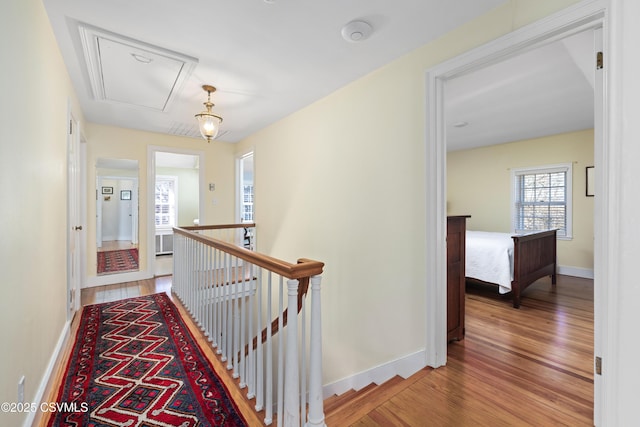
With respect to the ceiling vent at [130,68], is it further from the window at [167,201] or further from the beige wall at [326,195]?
the window at [167,201]

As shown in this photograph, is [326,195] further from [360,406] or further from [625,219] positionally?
[625,219]

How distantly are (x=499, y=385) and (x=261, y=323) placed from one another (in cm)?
156

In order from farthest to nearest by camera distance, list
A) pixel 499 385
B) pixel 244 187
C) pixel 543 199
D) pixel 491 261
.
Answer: pixel 244 187, pixel 543 199, pixel 491 261, pixel 499 385

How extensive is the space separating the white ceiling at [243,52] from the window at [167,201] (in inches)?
168

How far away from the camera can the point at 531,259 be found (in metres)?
3.59

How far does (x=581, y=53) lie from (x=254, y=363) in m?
3.13

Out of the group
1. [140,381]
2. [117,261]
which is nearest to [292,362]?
[140,381]

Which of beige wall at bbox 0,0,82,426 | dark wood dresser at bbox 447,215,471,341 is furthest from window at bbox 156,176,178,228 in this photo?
dark wood dresser at bbox 447,215,471,341

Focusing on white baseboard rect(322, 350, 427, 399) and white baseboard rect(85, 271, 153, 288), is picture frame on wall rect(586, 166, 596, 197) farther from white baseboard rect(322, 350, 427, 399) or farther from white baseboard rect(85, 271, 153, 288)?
white baseboard rect(85, 271, 153, 288)

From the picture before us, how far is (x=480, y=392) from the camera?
1719 mm

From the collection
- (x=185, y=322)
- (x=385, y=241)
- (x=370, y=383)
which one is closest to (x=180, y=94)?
(x=185, y=322)

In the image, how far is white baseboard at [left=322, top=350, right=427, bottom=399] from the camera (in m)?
2.05

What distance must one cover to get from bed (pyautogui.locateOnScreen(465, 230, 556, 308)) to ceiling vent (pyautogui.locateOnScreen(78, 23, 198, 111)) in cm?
383

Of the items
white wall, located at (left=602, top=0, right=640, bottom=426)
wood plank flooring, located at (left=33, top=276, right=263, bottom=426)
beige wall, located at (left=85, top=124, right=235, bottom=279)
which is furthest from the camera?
beige wall, located at (left=85, top=124, right=235, bottom=279)
